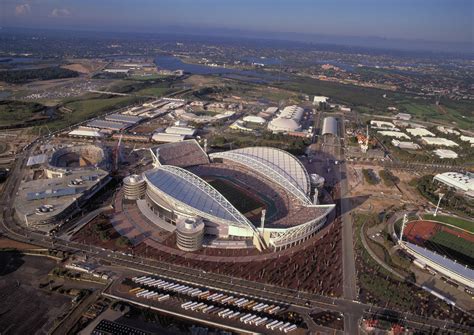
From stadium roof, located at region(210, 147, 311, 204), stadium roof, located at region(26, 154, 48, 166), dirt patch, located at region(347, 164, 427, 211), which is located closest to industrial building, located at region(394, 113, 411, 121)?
dirt patch, located at region(347, 164, 427, 211)

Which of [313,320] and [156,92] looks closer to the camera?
[313,320]

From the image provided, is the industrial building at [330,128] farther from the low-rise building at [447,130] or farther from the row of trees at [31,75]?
the row of trees at [31,75]

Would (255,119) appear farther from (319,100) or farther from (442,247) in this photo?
(442,247)

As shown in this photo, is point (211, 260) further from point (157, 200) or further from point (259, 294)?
point (157, 200)

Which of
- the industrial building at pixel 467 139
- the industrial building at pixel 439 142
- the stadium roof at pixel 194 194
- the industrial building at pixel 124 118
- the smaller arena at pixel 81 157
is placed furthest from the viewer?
the industrial building at pixel 124 118

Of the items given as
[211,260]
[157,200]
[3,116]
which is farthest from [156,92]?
[211,260]

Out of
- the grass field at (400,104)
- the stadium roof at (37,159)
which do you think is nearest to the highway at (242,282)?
the stadium roof at (37,159)
